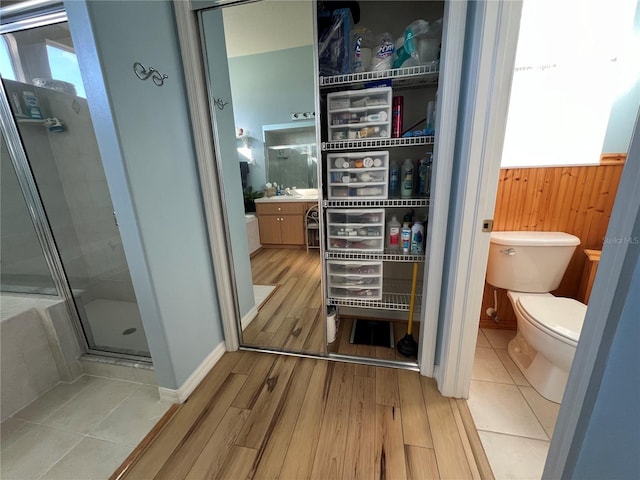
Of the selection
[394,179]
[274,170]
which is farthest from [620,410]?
[274,170]

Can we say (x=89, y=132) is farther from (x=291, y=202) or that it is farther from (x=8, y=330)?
(x=291, y=202)

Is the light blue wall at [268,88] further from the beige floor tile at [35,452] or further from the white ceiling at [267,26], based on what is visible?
the beige floor tile at [35,452]

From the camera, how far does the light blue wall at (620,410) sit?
1.22ft

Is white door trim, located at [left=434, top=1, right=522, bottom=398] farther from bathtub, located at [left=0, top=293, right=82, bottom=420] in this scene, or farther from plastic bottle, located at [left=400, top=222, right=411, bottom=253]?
bathtub, located at [left=0, top=293, right=82, bottom=420]

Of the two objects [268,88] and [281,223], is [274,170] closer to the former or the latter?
[281,223]

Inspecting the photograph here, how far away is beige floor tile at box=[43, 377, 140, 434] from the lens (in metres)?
1.25

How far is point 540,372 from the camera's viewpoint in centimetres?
133

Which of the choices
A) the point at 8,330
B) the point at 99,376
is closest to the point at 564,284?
the point at 99,376

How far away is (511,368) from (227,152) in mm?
2155

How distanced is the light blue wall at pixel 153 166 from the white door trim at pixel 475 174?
1331 millimetres

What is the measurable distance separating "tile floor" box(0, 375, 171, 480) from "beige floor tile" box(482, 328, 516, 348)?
1986 mm

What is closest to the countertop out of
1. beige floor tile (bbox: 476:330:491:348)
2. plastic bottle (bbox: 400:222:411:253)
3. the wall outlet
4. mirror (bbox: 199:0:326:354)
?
mirror (bbox: 199:0:326:354)

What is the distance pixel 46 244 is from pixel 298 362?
170 cm

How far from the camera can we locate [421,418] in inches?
47.1
